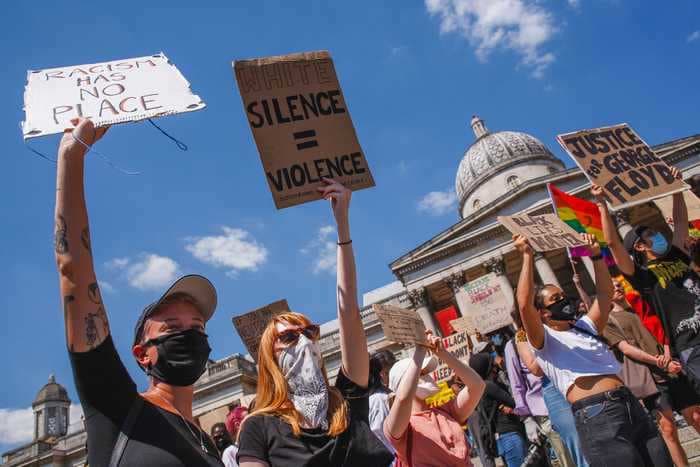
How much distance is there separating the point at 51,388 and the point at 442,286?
38290mm

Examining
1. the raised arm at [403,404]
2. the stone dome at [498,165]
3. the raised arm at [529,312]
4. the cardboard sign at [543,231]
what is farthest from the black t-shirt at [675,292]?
the stone dome at [498,165]

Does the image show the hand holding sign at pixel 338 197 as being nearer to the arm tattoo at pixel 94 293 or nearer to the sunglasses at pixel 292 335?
the sunglasses at pixel 292 335

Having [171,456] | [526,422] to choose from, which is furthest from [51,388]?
[171,456]

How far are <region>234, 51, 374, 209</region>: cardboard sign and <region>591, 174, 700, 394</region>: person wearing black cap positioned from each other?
8.52ft

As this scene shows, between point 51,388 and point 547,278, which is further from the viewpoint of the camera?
point 51,388

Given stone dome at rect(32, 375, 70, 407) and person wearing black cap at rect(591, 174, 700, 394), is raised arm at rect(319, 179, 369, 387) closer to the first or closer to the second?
person wearing black cap at rect(591, 174, 700, 394)

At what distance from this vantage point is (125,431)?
66.2 inches

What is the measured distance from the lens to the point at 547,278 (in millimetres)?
30391

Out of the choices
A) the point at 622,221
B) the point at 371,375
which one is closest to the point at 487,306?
the point at 371,375

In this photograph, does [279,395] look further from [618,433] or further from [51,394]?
[51,394]

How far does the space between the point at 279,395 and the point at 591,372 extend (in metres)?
2.23

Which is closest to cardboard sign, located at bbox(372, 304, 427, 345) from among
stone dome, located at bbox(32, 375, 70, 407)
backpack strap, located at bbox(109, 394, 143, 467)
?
backpack strap, located at bbox(109, 394, 143, 467)

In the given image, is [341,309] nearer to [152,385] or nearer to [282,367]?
[282,367]

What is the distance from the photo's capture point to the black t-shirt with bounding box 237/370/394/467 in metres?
2.39
